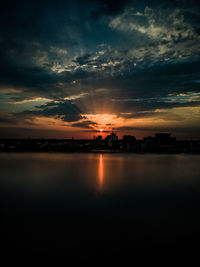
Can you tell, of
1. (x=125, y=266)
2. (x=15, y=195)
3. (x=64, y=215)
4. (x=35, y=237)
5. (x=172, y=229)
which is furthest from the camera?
(x=15, y=195)

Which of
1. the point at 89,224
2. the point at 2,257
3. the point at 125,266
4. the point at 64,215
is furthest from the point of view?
the point at 64,215

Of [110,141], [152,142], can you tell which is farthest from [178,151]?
[110,141]

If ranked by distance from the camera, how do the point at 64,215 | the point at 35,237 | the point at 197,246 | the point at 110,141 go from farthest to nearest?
the point at 110,141 < the point at 64,215 < the point at 35,237 < the point at 197,246

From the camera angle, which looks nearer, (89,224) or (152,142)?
(89,224)

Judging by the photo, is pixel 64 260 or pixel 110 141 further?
pixel 110 141

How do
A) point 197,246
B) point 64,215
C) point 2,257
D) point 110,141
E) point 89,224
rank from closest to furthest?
point 2,257 < point 197,246 < point 89,224 < point 64,215 < point 110,141

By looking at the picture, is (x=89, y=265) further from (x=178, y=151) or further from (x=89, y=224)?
(x=178, y=151)

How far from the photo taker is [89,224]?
8.73m

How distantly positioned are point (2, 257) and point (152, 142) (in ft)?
391

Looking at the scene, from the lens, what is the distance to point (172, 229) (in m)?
8.20

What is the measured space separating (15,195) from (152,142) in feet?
367

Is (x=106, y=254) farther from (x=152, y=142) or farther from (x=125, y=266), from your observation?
(x=152, y=142)

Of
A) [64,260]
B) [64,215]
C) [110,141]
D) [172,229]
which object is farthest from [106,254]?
[110,141]

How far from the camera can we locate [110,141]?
165 m
